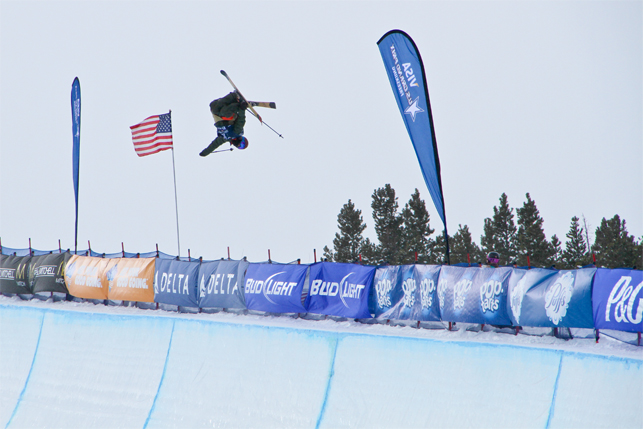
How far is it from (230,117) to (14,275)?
622 inches

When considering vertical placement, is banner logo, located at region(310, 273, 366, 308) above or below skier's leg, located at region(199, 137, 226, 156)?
below

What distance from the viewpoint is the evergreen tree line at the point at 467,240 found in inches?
2352

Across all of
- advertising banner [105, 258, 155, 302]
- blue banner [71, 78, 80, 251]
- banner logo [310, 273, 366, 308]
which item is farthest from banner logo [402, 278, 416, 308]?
blue banner [71, 78, 80, 251]

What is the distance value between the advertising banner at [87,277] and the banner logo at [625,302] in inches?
578

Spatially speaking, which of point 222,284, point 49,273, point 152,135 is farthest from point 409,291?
point 49,273

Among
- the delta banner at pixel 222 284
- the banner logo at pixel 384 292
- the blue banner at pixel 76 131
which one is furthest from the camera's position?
the blue banner at pixel 76 131

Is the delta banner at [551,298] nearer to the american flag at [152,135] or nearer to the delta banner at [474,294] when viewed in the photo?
the delta banner at [474,294]

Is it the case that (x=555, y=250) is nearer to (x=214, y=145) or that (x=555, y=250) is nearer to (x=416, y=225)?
(x=416, y=225)

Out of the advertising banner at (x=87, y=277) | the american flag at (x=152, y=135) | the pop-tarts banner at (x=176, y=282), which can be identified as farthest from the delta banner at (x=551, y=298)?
the american flag at (x=152, y=135)

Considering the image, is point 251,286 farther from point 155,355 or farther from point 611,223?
point 611,223

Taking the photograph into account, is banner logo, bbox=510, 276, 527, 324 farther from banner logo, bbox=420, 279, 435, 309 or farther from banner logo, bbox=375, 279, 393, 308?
banner logo, bbox=375, 279, 393, 308

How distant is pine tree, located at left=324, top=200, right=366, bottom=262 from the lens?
67625 mm

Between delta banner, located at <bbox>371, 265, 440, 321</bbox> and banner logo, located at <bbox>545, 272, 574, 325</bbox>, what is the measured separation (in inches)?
104

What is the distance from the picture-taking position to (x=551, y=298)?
1039cm
